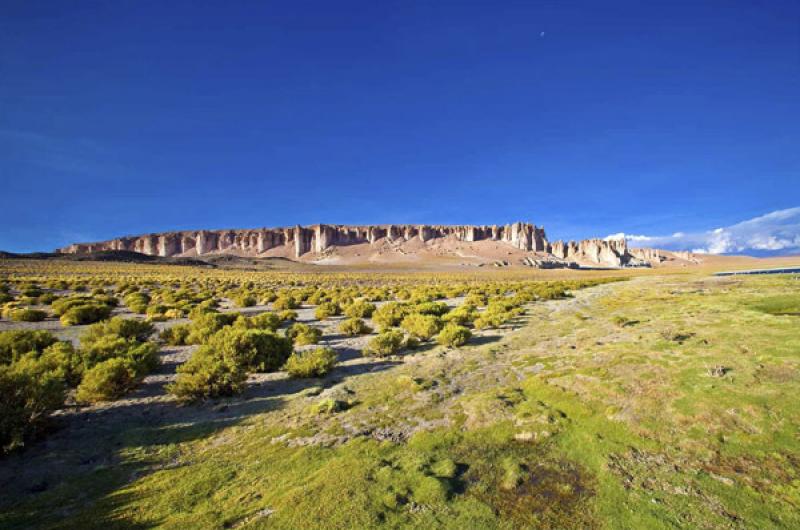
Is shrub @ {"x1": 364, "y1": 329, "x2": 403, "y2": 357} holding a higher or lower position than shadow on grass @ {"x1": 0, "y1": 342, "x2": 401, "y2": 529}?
higher

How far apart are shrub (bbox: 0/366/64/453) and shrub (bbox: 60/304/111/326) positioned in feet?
43.6

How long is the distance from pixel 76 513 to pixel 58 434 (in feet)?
11.8

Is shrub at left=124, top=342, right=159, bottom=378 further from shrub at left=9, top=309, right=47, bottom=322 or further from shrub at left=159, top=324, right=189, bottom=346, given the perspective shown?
shrub at left=9, top=309, right=47, bottom=322

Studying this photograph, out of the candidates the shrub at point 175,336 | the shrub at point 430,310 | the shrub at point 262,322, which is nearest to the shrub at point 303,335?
the shrub at point 262,322

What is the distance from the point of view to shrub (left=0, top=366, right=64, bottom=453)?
6.02m

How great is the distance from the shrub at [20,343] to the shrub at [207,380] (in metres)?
5.37

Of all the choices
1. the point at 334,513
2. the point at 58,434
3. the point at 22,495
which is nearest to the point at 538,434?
the point at 334,513

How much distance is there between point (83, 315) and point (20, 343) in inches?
334

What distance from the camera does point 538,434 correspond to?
17.6 feet

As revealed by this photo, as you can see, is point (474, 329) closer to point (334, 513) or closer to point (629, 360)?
point (629, 360)

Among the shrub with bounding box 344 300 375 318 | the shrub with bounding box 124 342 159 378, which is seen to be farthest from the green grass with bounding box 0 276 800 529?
the shrub with bounding box 344 300 375 318

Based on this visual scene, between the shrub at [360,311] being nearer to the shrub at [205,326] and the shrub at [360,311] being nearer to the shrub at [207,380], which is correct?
the shrub at [205,326]

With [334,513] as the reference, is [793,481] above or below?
above

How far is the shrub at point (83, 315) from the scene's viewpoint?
1762 centimetres
